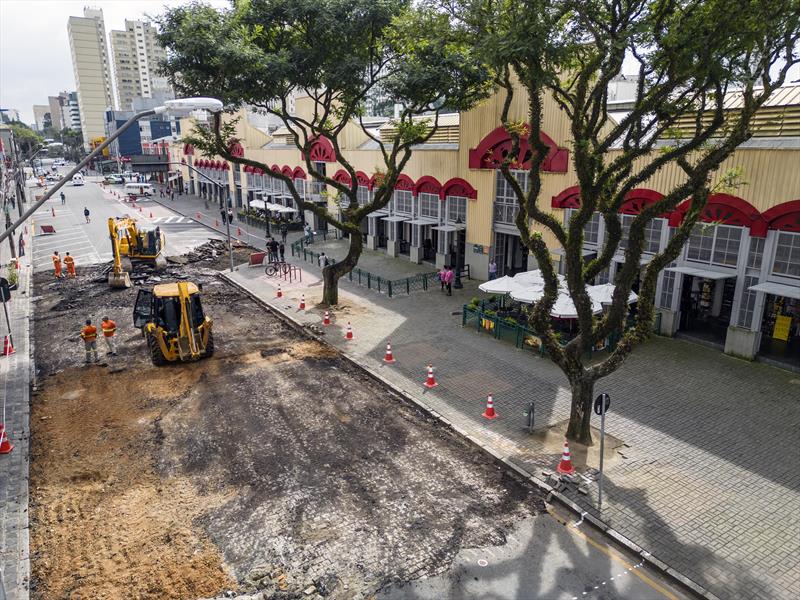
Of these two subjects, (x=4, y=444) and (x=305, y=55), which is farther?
(x=305, y=55)

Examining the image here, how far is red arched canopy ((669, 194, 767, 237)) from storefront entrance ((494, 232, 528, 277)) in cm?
997

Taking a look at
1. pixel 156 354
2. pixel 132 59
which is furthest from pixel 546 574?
pixel 132 59

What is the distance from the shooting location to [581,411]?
42.7 feet

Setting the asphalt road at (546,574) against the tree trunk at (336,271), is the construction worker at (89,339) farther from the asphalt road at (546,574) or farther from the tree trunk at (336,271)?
the asphalt road at (546,574)

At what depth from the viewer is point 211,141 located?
24562 millimetres

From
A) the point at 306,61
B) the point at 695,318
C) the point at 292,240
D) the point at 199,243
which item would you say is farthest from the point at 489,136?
the point at 199,243

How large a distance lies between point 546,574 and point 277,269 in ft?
80.4

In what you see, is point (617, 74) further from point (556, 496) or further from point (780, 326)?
point (780, 326)

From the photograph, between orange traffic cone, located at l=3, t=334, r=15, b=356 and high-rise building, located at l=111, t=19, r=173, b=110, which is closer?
orange traffic cone, located at l=3, t=334, r=15, b=356

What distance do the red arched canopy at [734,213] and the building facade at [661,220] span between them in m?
0.04

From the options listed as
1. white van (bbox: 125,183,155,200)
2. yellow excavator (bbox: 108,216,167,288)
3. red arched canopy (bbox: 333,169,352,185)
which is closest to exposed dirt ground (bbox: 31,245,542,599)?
yellow excavator (bbox: 108,216,167,288)

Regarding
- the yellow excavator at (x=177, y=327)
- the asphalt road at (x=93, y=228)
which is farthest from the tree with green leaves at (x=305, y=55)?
the asphalt road at (x=93, y=228)

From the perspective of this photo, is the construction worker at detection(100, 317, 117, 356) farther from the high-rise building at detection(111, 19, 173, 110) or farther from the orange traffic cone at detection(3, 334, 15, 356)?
the high-rise building at detection(111, 19, 173, 110)

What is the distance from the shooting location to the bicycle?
3097cm
